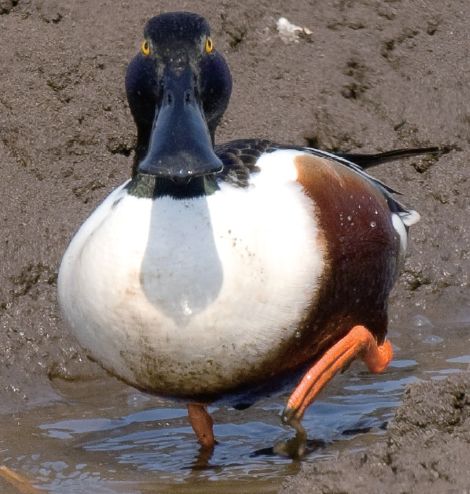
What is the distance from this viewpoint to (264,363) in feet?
15.3

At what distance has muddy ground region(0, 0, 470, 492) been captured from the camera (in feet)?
20.5

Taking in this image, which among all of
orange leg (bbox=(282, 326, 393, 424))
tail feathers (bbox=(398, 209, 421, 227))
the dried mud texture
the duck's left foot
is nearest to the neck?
orange leg (bbox=(282, 326, 393, 424))

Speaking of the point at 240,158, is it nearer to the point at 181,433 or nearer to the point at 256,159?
the point at 256,159

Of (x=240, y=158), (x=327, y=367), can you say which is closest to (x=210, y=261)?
(x=240, y=158)

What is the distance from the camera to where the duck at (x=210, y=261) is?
4457 millimetres

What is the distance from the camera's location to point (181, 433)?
5.55 meters

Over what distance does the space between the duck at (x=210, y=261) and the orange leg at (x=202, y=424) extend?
30 cm

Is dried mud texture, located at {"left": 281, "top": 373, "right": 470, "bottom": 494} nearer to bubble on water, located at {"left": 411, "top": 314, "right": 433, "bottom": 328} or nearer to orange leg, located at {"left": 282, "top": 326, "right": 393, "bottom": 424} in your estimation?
orange leg, located at {"left": 282, "top": 326, "right": 393, "bottom": 424}

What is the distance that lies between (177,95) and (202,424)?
1380 millimetres

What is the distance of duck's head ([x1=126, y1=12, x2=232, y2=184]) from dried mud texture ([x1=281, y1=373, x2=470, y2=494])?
0.92 m

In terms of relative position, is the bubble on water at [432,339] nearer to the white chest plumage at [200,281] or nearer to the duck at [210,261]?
the duck at [210,261]

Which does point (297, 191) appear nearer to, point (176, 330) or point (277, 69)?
point (176, 330)

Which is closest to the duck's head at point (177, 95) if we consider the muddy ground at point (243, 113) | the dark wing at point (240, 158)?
the dark wing at point (240, 158)

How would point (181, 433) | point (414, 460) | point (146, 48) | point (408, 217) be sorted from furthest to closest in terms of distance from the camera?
point (408, 217) → point (181, 433) → point (146, 48) → point (414, 460)
